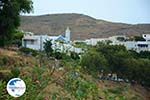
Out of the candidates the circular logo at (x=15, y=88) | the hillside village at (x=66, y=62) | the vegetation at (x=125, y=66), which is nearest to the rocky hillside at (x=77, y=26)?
the hillside village at (x=66, y=62)

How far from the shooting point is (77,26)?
9831cm

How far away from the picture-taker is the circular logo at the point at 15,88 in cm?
364

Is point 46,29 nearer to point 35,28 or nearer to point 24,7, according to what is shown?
point 35,28

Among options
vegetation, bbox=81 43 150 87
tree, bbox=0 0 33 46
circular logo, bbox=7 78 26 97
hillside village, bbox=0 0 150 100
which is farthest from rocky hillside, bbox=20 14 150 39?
circular logo, bbox=7 78 26 97

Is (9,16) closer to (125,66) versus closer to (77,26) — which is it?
(125,66)

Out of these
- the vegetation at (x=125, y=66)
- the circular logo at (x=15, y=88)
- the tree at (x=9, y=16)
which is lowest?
the vegetation at (x=125, y=66)

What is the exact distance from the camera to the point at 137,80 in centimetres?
3008

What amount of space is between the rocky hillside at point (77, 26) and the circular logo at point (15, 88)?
8010 cm

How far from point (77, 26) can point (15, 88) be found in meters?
94.8

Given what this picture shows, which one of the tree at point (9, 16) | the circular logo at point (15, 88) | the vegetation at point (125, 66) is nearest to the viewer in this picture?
the circular logo at point (15, 88)

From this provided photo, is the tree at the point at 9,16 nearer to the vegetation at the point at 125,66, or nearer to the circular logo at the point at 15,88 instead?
the vegetation at the point at 125,66

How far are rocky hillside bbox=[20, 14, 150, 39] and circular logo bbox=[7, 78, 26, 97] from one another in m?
80.1

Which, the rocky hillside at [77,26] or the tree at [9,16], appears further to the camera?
the rocky hillside at [77,26]

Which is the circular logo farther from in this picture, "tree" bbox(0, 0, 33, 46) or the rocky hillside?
the rocky hillside
